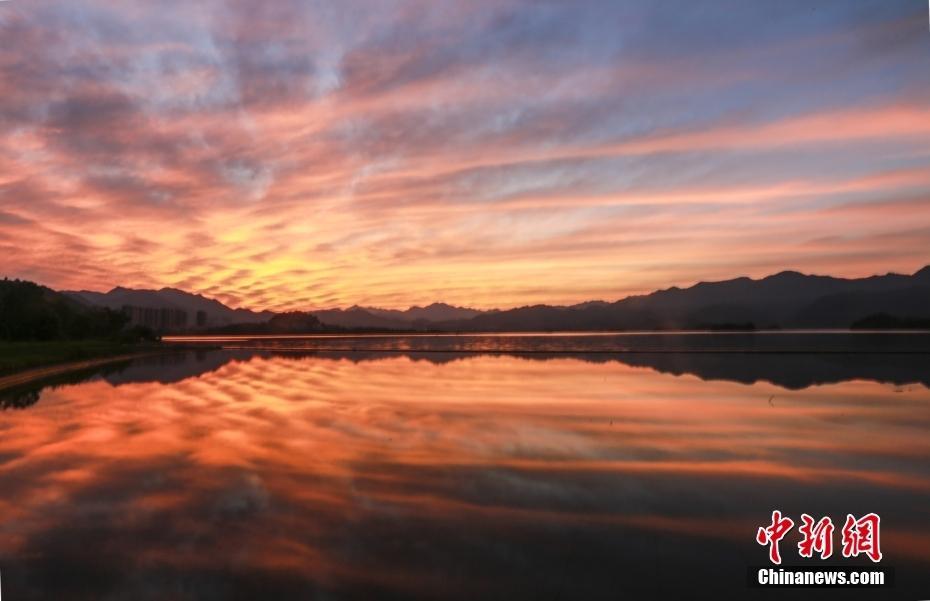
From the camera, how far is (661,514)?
1099cm

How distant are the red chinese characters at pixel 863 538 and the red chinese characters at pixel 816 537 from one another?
0.24 m

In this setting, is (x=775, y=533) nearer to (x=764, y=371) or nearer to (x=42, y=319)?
(x=764, y=371)

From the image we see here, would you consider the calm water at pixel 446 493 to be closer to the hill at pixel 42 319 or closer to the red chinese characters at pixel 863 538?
the red chinese characters at pixel 863 538

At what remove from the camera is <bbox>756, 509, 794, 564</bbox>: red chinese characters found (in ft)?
30.8

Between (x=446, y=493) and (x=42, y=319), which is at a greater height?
(x=42, y=319)

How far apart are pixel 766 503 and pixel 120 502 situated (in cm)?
1331

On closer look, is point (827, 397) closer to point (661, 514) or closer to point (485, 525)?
point (661, 514)

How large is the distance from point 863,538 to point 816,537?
72 centimetres

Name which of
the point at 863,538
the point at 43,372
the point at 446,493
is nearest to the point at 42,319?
the point at 43,372

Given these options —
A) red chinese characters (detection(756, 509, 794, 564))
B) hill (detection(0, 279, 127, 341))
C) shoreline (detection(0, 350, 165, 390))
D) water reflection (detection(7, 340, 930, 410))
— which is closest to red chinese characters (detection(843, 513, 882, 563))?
red chinese characters (detection(756, 509, 794, 564))

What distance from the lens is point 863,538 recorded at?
9891 millimetres

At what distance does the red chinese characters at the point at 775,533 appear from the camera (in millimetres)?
9383

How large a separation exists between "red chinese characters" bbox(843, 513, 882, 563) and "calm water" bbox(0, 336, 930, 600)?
0.20 metres

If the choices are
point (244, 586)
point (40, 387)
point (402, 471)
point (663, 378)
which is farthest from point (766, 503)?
point (40, 387)
